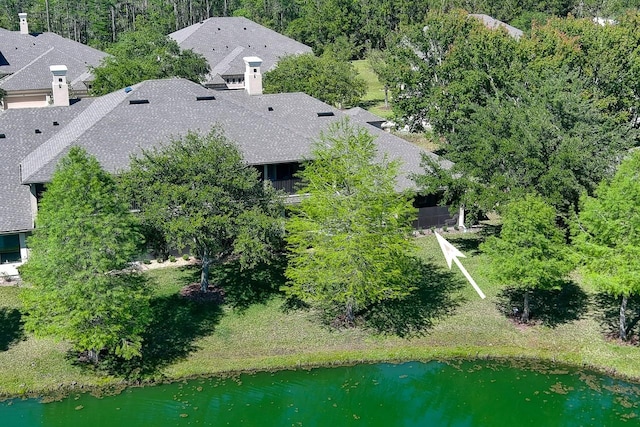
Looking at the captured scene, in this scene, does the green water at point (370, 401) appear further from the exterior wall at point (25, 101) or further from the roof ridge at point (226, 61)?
the roof ridge at point (226, 61)

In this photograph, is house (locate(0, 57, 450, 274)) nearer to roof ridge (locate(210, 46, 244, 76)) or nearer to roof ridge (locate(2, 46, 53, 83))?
roof ridge (locate(2, 46, 53, 83))

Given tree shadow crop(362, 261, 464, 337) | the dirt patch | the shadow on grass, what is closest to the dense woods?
tree shadow crop(362, 261, 464, 337)

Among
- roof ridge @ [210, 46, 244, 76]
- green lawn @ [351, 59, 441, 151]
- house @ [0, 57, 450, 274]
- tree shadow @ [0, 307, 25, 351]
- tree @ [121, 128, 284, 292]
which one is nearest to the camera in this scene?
tree shadow @ [0, 307, 25, 351]

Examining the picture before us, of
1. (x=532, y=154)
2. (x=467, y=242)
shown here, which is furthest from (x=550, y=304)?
(x=467, y=242)

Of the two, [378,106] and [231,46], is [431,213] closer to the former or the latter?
[378,106]

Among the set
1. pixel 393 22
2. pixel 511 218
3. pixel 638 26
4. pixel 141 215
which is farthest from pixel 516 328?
pixel 393 22
